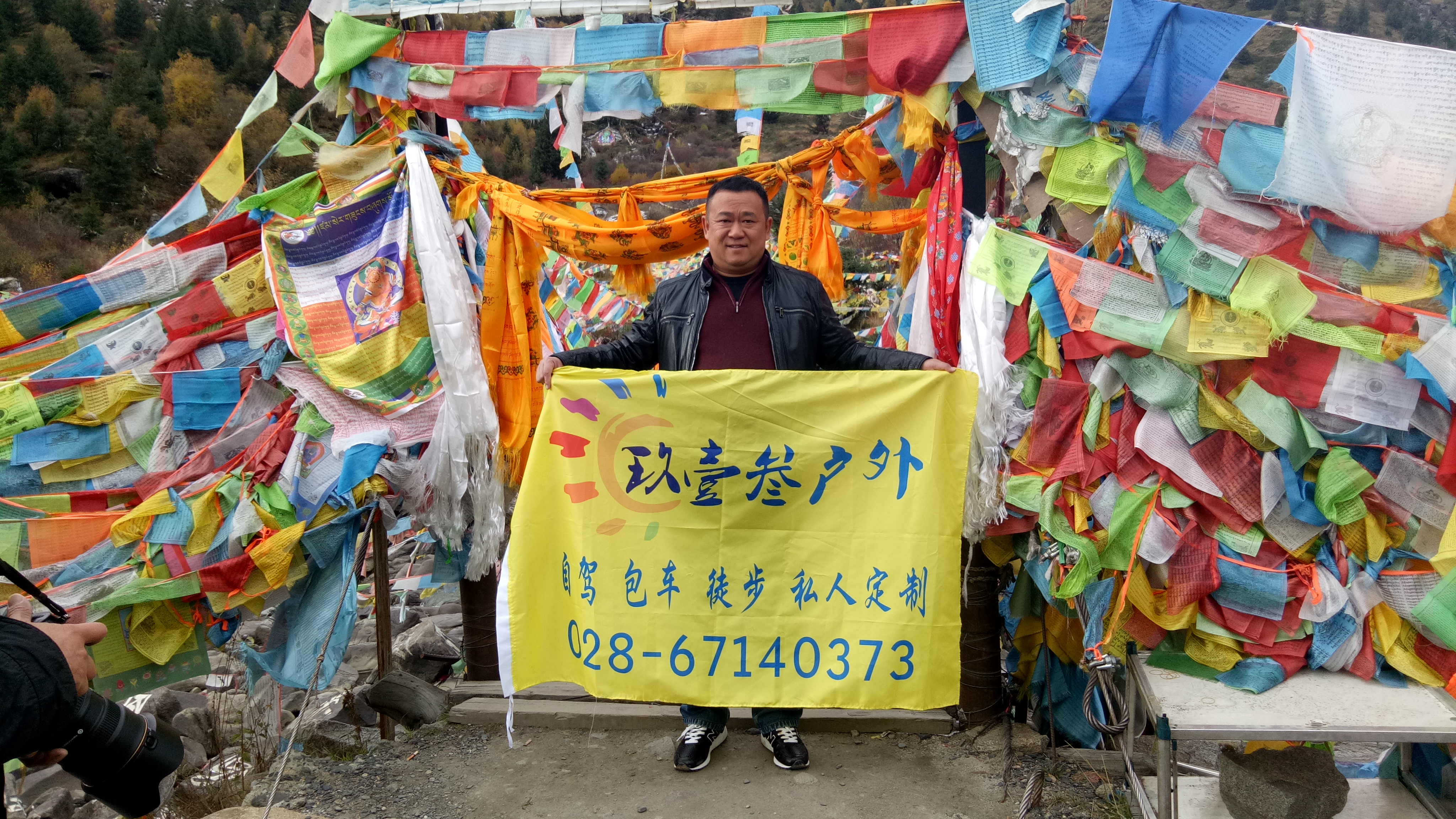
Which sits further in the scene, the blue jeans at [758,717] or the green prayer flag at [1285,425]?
the blue jeans at [758,717]

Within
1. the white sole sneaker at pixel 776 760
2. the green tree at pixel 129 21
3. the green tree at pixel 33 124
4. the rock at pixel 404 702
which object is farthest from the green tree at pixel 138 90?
the white sole sneaker at pixel 776 760

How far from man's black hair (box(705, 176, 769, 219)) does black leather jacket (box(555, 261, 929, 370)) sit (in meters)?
0.23

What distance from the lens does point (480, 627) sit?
15.0 feet

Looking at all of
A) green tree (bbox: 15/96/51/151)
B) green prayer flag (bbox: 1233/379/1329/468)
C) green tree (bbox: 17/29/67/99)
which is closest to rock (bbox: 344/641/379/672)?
green prayer flag (bbox: 1233/379/1329/468)

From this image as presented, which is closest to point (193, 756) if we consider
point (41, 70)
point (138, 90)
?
point (138, 90)

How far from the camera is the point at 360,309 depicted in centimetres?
398

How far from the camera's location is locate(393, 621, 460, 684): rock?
5402mm

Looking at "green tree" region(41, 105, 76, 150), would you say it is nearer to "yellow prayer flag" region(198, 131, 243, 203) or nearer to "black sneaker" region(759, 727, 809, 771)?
"yellow prayer flag" region(198, 131, 243, 203)

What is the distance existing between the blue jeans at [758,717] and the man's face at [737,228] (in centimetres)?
157

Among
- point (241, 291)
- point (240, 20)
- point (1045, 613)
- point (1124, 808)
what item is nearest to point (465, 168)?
point (241, 291)

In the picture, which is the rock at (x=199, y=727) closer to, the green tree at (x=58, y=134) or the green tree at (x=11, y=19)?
the green tree at (x=58, y=134)

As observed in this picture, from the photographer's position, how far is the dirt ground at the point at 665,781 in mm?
3324

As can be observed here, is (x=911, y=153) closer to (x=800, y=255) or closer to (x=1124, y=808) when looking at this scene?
(x=800, y=255)

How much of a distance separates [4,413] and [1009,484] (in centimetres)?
380
